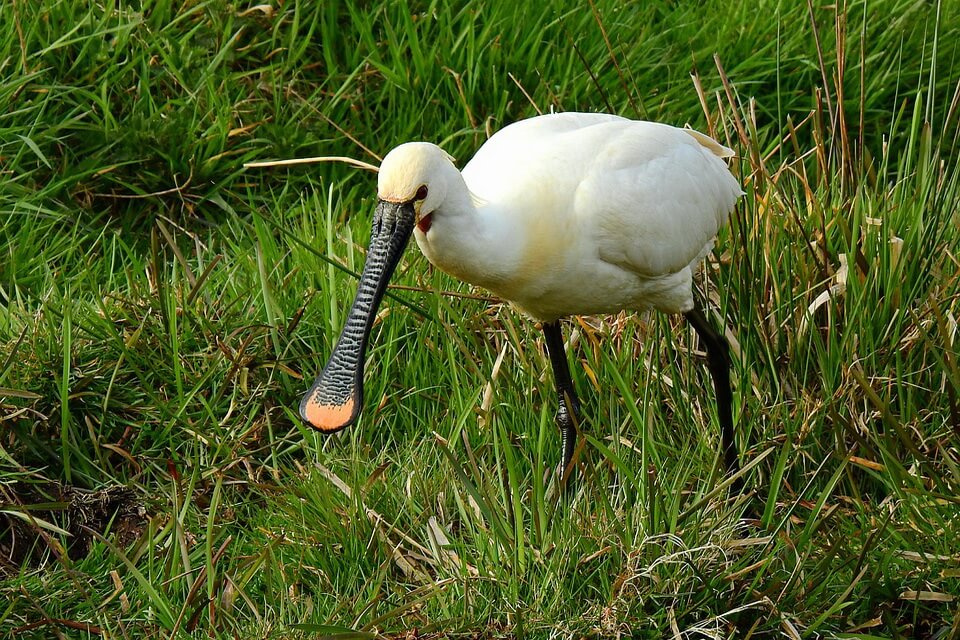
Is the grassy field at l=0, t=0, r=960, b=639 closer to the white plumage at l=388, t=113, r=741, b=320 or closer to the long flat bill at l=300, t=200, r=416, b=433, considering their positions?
the white plumage at l=388, t=113, r=741, b=320

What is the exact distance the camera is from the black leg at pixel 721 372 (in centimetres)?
356

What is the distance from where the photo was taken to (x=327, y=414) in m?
3.13

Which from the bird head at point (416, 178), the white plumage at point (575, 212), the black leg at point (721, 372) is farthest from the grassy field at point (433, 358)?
the bird head at point (416, 178)

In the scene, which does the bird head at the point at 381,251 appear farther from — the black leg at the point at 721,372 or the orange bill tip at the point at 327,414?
the black leg at the point at 721,372

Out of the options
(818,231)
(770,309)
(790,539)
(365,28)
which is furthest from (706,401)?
(365,28)

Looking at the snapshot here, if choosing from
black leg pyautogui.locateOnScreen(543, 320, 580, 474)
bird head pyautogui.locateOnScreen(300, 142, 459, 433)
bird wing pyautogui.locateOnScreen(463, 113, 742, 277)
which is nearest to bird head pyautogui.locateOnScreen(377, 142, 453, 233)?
bird head pyautogui.locateOnScreen(300, 142, 459, 433)

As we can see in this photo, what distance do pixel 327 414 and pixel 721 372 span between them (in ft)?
3.91

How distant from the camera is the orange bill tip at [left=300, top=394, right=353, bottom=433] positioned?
10.2ft

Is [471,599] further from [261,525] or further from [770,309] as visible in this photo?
[770,309]

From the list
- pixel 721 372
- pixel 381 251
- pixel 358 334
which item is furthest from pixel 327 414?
pixel 721 372

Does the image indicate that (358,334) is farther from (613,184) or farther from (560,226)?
(613,184)

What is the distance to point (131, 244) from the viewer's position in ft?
15.8

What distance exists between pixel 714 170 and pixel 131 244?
2.13 metres

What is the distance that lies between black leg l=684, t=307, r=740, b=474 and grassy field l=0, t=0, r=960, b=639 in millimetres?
39
